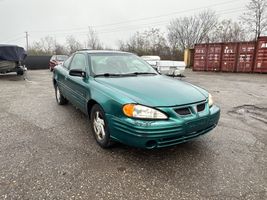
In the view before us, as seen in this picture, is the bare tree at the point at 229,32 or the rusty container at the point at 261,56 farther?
the bare tree at the point at 229,32

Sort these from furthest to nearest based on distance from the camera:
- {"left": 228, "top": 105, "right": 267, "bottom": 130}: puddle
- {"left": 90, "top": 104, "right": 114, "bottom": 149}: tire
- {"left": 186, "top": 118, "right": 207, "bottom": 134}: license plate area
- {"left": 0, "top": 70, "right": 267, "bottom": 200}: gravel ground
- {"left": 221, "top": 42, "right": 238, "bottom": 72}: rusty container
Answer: {"left": 221, "top": 42, "right": 238, "bottom": 72}: rusty container, {"left": 228, "top": 105, "right": 267, "bottom": 130}: puddle, {"left": 90, "top": 104, "right": 114, "bottom": 149}: tire, {"left": 186, "top": 118, "right": 207, "bottom": 134}: license plate area, {"left": 0, "top": 70, "right": 267, "bottom": 200}: gravel ground

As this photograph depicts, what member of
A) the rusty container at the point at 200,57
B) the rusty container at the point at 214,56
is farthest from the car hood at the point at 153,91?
the rusty container at the point at 200,57

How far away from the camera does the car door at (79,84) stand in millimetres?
3457

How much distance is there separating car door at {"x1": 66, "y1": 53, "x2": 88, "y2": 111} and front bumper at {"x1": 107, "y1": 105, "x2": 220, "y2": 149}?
1060 millimetres

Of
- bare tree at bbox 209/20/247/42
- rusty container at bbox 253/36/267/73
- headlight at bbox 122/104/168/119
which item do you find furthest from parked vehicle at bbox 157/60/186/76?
bare tree at bbox 209/20/247/42

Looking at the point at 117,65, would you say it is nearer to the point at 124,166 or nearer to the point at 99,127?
the point at 99,127

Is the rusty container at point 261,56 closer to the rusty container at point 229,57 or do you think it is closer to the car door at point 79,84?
the rusty container at point 229,57

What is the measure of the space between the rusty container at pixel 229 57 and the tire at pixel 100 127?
16.9 meters

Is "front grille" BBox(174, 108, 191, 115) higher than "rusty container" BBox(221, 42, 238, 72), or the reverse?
"rusty container" BBox(221, 42, 238, 72)

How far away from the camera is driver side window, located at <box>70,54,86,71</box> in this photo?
3810 mm

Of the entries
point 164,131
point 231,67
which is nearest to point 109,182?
point 164,131

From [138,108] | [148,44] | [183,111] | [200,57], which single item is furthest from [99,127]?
[148,44]

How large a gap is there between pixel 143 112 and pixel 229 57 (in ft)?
56.9

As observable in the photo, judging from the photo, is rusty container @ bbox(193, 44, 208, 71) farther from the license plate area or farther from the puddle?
the license plate area
